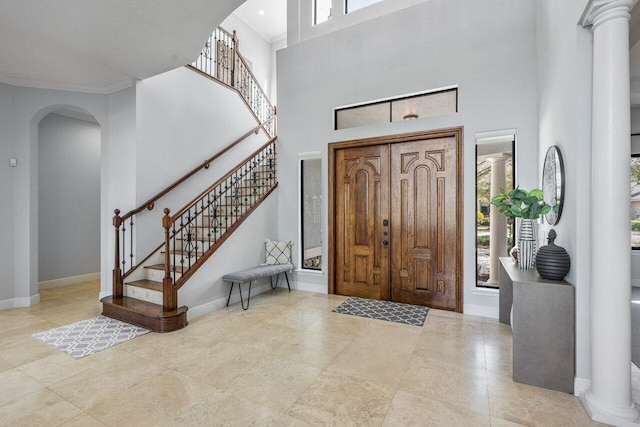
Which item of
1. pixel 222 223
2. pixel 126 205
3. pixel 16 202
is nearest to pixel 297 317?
pixel 222 223

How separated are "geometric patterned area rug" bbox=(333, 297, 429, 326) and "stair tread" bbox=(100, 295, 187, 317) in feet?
6.74

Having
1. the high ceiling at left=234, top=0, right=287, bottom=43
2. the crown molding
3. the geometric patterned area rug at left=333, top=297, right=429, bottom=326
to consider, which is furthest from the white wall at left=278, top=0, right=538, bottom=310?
the high ceiling at left=234, top=0, right=287, bottom=43

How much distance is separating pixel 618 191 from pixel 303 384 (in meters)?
2.55

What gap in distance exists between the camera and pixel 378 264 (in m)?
4.75

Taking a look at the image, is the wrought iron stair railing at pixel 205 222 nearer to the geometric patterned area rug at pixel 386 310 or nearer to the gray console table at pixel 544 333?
the geometric patterned area rug at pixel 386 310

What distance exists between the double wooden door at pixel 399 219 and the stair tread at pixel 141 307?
2.49 meters

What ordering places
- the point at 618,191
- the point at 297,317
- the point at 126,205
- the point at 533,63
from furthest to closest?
1. the point at 126,205
2. the point at 297,317
3. the point at 533,63
4. the point at 618,191

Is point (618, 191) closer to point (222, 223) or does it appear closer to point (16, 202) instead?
point (222, 223)

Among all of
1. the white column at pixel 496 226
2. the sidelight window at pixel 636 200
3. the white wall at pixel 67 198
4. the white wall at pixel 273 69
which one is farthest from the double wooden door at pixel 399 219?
the white wall at pixel 273 69

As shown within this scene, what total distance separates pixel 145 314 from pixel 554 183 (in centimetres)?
444

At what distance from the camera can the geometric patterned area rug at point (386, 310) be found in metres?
3.94

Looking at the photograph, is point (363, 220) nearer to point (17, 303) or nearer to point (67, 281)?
point (17, 303)

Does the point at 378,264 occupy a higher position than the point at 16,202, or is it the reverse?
the point at 16,202

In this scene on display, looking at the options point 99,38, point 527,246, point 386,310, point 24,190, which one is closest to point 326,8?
point 99,38
